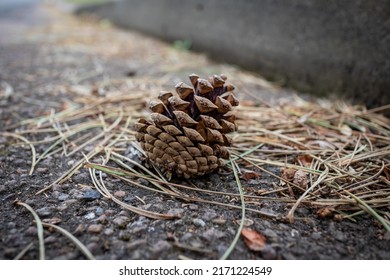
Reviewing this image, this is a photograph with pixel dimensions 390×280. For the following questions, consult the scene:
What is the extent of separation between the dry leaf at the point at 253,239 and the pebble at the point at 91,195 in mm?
462

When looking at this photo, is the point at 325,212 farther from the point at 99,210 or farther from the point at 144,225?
the point at 99,210

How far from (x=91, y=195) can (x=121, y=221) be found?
168 mm

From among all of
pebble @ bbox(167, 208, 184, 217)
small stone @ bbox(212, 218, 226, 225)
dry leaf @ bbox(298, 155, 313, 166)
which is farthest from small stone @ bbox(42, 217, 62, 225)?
dry leaf @ bbox(298, 155, 313, 166)

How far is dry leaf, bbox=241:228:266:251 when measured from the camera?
84cm

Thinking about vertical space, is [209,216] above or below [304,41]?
below

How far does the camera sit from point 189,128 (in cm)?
101

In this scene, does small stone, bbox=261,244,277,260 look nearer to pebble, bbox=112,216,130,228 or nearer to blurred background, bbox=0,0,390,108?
pebble, bbox=112,216,130,228

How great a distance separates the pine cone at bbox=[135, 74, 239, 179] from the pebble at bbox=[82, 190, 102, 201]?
0.21 m

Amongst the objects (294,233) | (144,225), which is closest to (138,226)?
(144,225)

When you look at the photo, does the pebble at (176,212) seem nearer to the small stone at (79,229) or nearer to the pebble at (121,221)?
the pebble at (121,221)
